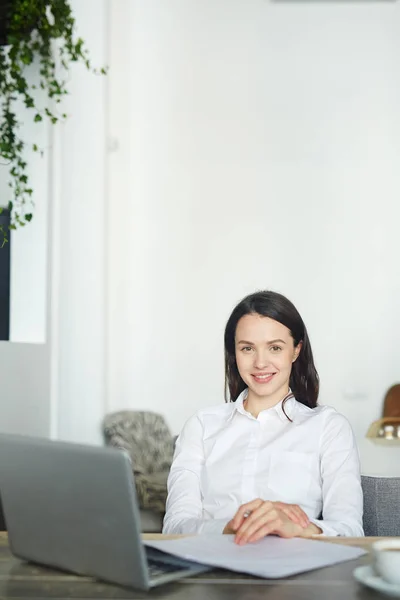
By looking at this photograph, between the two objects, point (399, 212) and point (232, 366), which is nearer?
point (232, 366)

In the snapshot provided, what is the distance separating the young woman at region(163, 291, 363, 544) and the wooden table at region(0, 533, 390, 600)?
64 cm

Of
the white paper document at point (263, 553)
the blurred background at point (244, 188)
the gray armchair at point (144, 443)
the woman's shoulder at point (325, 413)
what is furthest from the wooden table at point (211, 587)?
the blurred background at point (244, 188)

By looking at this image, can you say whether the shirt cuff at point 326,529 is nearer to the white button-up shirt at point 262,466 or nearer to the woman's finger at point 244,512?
the white button-up shirt at point 262,466

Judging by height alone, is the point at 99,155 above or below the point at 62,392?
above

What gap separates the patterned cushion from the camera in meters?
4.64

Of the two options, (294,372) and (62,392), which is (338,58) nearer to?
(62,392)

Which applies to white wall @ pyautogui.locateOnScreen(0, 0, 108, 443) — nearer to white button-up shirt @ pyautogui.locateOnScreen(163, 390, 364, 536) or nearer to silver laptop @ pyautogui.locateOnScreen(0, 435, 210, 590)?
white button-up shirt @ pyautogui.locateOnScreen(163, 390, 364, 536)

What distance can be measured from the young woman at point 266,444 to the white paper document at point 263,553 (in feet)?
1.51

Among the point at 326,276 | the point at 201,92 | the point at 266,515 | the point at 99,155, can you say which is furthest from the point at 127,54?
the point at 266,515

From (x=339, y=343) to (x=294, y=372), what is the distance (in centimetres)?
297

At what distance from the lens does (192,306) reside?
5336 mm

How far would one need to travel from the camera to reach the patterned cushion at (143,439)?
4.64 metres

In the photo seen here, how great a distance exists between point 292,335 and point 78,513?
3.67ft

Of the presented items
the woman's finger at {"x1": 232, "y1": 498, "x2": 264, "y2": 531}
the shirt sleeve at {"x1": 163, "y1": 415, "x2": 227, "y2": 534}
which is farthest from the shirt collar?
the woman's finger at {"x1": 232, "y1": 498, "x2": 264, "y2": 531}
